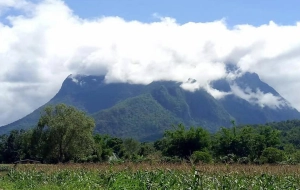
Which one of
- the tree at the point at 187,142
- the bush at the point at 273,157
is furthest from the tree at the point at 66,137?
the bush at the point at 273,157

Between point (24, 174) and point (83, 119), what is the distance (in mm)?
33033

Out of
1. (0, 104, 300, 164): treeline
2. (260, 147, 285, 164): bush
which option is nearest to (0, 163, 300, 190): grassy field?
(260, 147, 285, 164): bush

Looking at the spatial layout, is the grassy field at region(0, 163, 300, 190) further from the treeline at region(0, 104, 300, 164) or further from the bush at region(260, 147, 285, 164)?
the treeline at region(0, 104, 300, 164)

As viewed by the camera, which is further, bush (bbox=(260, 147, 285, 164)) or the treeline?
the treeline

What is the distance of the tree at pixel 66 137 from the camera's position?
55.4 metres

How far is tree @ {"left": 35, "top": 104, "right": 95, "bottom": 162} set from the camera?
55406mm

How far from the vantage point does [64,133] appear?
55.8 metres

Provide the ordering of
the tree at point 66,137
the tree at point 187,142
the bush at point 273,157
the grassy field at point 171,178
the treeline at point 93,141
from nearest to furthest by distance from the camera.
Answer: the grassy field at point 171,178 → the bush at point 273,157 → the treeline at point 93,141 → the tree at point 187,142 → the tree at point 66,137

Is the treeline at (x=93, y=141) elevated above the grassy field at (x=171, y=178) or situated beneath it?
elevated above

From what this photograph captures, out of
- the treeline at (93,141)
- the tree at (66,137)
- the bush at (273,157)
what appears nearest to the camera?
the bush at (273,157)

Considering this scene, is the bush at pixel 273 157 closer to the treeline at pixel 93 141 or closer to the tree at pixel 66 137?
the treeline at pixel 93 141

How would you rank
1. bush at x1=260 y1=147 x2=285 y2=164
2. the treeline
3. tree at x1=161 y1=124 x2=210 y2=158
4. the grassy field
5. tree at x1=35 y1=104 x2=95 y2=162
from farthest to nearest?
1. tree at x1=35 y1=104 x2=95 y2=162
2. tree at x1=161 y1=124 x2=210 y2=158
3. the treeline
4. bush at x1=260 y1=147 x2=285 y2=164
5. the grassy field

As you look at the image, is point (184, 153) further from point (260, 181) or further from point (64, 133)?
point (260, 181)

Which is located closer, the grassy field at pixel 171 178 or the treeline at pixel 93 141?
the grassy field at pixel 171 178
